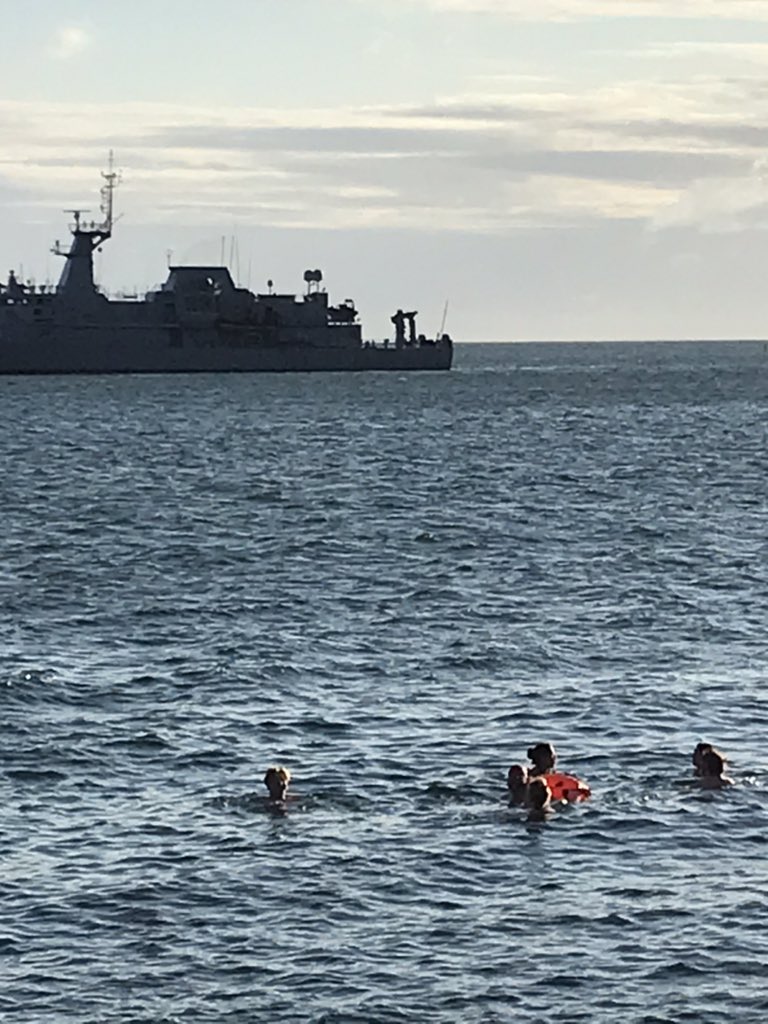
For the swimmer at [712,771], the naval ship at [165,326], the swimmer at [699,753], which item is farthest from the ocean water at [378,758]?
the naval ship at [165,326]

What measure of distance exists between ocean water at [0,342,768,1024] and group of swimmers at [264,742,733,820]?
0.23m

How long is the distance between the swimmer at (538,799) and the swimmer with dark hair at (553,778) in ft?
0.82

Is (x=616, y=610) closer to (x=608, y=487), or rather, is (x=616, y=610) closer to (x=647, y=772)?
(x=647, y=772)

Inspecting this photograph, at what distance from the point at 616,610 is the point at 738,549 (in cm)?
1228

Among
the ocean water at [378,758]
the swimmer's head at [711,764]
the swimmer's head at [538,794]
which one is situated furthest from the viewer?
the swimmer's head at [711,764]

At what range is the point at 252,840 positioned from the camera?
86.5 feet

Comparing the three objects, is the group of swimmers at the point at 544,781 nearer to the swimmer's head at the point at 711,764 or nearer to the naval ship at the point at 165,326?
the swimmer's head at the point at 711,764

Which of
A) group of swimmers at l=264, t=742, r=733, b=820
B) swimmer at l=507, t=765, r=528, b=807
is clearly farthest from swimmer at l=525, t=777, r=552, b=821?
swimmer at l=507, t=765, r=528, b=807

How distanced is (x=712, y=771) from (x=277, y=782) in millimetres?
5576

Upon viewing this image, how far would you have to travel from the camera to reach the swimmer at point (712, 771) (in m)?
28.5

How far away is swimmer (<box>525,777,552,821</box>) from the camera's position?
2709cm

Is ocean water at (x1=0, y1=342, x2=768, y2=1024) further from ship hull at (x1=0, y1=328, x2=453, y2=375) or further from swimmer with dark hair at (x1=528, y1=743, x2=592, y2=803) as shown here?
ship hull at (x1=0, y1=328, x2=453, y2=375)

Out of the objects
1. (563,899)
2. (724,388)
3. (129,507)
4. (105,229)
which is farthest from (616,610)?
(724,388)

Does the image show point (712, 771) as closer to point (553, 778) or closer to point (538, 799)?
point (553, 778)
